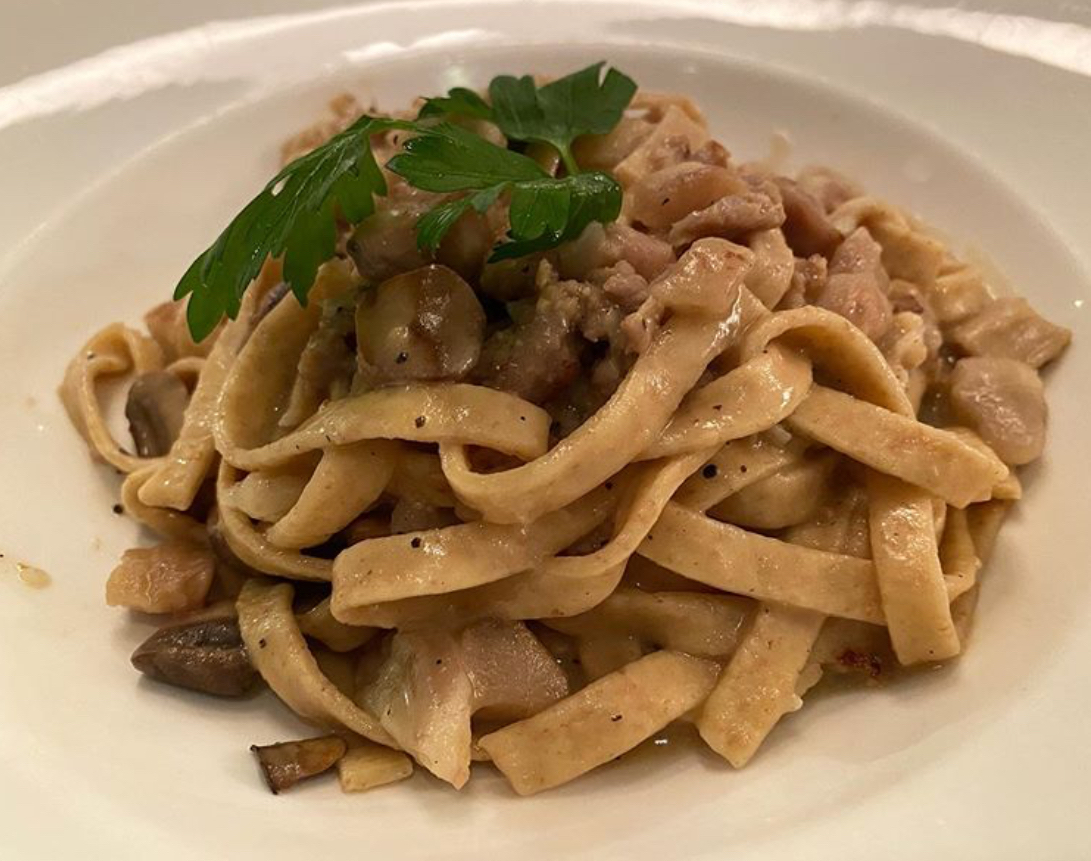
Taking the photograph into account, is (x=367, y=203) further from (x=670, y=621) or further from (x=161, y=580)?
(x=670, y=621)

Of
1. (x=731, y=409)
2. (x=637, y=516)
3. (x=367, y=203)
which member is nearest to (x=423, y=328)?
(x=367, y=203)

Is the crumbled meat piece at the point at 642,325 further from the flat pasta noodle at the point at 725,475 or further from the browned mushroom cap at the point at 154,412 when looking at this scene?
the browned mushroom cap at the point at 154,412

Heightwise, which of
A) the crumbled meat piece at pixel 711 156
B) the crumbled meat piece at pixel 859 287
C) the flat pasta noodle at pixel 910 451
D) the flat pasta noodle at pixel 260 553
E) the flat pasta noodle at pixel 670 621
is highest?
the crumbled meat piece at pixel 711 156

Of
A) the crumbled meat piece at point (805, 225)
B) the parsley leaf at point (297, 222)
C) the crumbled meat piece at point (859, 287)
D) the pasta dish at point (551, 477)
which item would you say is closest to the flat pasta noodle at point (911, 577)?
the pasta dish at point (551, 477)

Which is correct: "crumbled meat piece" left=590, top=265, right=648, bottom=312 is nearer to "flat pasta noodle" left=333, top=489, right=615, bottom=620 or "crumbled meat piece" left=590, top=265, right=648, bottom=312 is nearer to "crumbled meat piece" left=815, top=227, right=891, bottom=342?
"flat pasta noodle" left=333, top=489, right=615, bottom=620

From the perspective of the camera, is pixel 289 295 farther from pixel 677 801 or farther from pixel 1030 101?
pixel 1030 101

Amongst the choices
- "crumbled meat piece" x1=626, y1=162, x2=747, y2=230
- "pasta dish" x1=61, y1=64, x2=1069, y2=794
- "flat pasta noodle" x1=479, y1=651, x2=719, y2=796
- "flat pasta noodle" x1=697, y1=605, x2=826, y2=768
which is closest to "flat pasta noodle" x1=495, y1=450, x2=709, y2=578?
"pasta dish" x1=61, y1=64, x2=1069, y2=794
